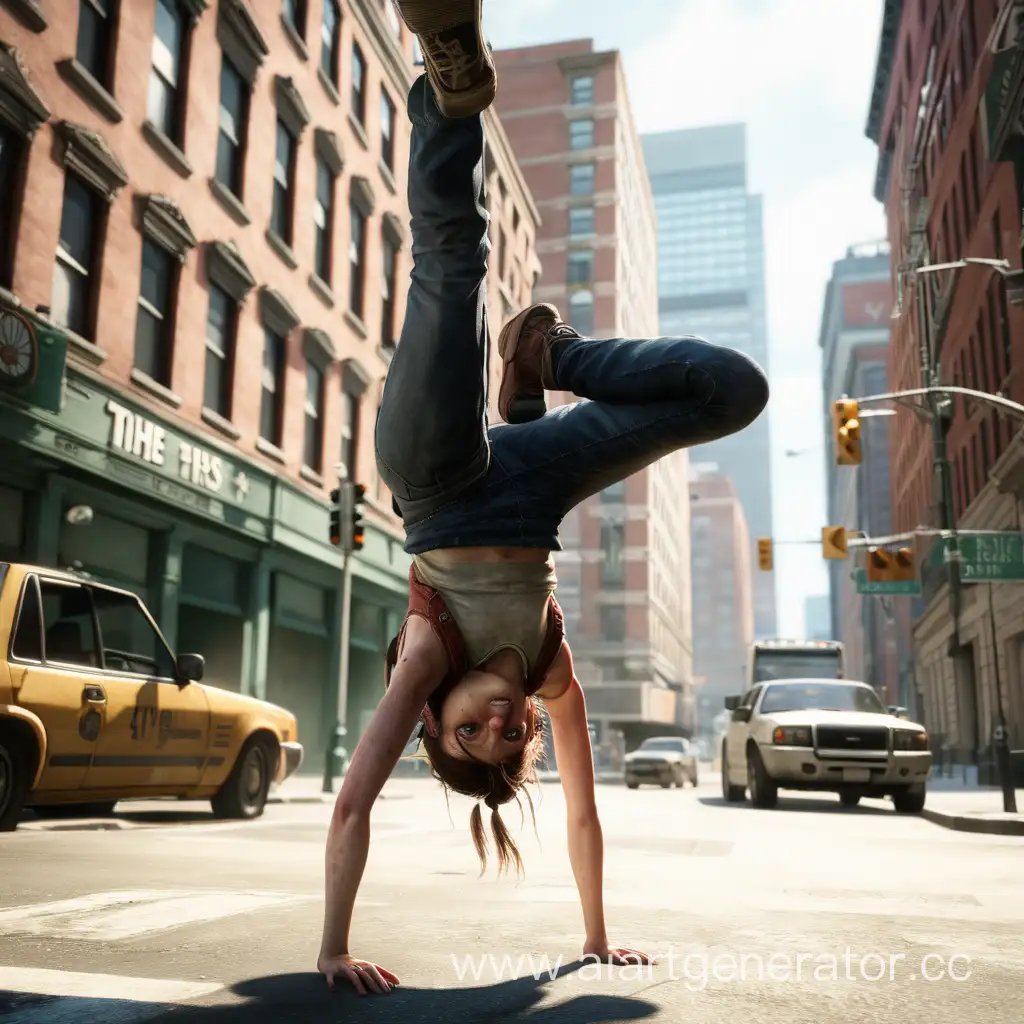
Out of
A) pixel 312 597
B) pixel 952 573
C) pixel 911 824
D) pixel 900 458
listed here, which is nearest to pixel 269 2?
pixel 312 597

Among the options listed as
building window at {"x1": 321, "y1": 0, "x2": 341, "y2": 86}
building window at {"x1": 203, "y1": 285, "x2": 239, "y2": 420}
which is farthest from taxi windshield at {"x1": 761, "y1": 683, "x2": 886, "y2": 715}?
building window at {"x1": 321, "y1": 0, "x2": 341, "y2": 86}

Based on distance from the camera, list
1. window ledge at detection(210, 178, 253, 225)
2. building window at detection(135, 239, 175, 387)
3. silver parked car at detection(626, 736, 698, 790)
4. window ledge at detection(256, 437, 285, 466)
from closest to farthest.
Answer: building window at detection(135, 239, 175, 387) < window ledge at detection(210, 178, 253, 225) < window ledge at detection(256, 437, 285, 466) < silver parked car at detection(626, 736, 698, 790)

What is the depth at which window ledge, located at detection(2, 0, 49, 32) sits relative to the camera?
14.8 m

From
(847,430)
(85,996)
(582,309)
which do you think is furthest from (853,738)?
(582,309)

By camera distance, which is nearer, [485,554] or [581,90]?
[485,554]

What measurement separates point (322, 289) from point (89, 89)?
8.99 m

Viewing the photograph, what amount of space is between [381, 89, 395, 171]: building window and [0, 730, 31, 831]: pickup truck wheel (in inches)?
950

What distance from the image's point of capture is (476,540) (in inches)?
129

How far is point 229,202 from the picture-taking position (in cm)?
2084

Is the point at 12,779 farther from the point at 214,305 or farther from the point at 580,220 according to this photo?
the point at 580,220

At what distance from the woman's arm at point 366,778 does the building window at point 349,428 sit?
78.2 feet

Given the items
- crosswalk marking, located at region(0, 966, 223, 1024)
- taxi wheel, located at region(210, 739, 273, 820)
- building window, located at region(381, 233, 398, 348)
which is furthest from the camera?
building window, located at region(381, 233, 398, 348)

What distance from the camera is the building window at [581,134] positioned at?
7456 cm

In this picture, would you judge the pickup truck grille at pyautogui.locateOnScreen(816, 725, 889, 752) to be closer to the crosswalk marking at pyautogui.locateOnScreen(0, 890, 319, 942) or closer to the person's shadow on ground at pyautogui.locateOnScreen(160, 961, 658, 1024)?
the crosswalk marking at pyautogui.locateOnScreen(0, 890, 319, 942)
